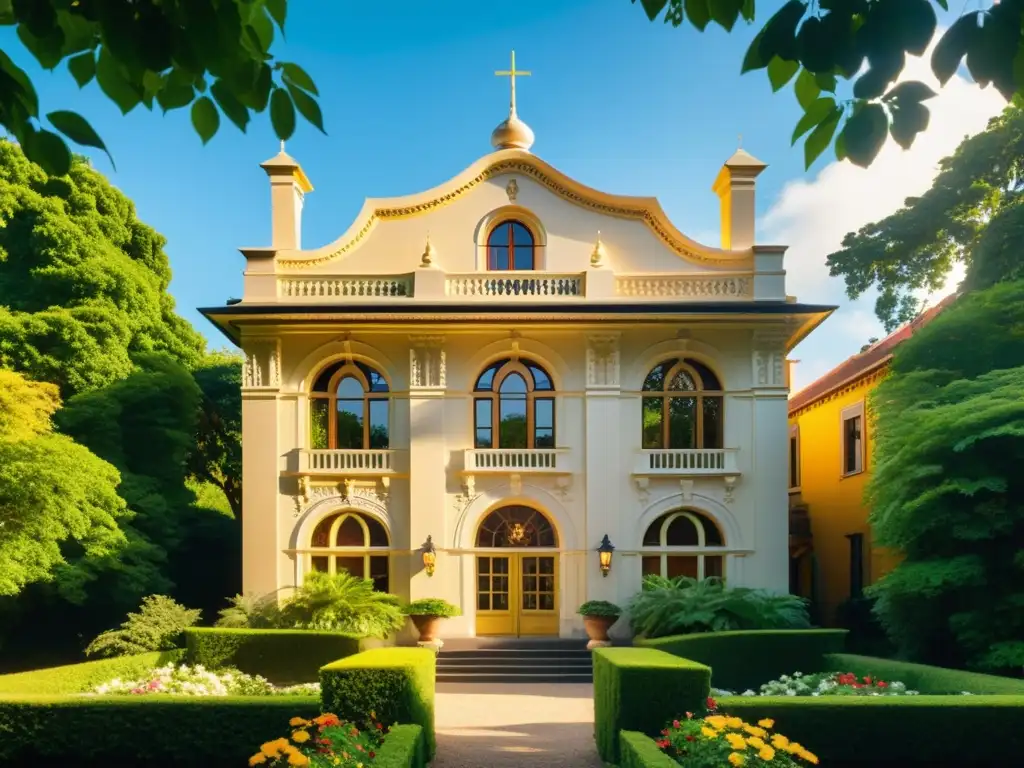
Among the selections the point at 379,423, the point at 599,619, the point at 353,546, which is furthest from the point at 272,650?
the point at 599,619

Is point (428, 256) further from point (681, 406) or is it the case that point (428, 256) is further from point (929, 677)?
point (929, 677)

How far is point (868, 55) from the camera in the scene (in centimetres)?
305

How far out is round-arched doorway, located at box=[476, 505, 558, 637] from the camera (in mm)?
20047

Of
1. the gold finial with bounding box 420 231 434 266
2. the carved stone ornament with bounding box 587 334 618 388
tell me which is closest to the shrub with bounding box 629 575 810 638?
the carved stone ornament with bounding box 587 334 618 388

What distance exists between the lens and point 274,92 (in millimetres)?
3256

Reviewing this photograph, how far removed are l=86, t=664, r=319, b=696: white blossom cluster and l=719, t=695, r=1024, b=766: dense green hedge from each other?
6673 millimetres

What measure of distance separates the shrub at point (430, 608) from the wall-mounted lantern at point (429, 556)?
0.80 metres

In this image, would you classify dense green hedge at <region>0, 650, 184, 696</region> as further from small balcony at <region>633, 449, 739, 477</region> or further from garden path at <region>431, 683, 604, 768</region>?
small balcony at <region>633, 449, 739, 477</region>

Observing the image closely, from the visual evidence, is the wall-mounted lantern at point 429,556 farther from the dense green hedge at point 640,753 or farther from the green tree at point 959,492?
the dense green hedge at point 640,753

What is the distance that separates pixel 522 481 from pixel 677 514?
3703 millimetres

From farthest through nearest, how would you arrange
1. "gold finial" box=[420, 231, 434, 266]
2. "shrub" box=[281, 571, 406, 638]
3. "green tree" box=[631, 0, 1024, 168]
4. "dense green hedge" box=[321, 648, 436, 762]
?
1. "gold finial" box=[420, 231, 434, 266]
2. "shrub" box=[281, 571, 406, 638]
3. "dense green hedge" box=[321, 648, 436, 762]
4. "green tree" box=[631, 0, 1024, 168]

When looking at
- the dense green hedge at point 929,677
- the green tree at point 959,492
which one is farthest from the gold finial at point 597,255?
the dense green hedge at point 929,677

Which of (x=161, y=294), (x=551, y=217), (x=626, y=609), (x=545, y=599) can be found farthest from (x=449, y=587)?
(x=161, y=294)

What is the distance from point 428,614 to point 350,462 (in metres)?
4.03
